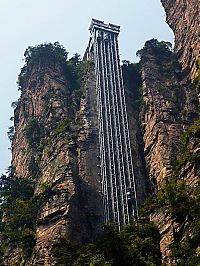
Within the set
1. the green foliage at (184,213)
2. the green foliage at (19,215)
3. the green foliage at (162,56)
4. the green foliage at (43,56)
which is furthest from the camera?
the green foliage at (43,56)

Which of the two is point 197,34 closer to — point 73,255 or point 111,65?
point 111,65

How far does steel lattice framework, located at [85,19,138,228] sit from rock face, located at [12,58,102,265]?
0.65 metres

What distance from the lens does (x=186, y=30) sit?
40.2 meters

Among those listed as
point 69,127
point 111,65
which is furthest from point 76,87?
point 69,127

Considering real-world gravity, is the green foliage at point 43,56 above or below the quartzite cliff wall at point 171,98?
above

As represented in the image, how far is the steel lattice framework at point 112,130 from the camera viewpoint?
32750mm

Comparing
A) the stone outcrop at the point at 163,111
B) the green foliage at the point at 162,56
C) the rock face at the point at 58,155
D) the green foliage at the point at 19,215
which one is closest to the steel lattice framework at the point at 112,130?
the rock face at the point at 58,155

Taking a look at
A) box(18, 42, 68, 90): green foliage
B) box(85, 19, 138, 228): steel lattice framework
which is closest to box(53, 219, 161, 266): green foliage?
box(85, 19, 138, 228): steel lattice framework

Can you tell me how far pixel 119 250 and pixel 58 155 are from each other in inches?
376

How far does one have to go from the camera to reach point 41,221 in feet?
98.3

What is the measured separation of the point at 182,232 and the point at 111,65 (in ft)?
65.6

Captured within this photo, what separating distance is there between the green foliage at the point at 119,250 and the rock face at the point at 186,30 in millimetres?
13669

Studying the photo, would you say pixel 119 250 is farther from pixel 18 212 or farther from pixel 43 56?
pixel 43 56

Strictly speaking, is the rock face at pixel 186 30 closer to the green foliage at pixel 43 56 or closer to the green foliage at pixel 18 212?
the green foliage at pixel 43 56
